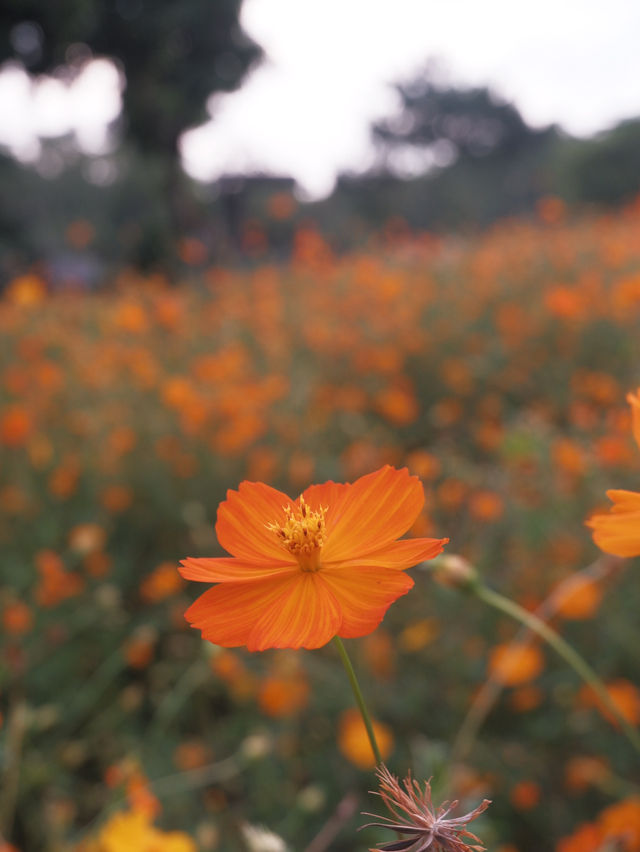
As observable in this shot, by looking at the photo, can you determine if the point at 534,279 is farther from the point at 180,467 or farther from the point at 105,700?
the point at 105,700

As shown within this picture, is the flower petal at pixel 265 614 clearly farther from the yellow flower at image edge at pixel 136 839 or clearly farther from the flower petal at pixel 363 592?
the yellow flower at image edge at pixel 136 839

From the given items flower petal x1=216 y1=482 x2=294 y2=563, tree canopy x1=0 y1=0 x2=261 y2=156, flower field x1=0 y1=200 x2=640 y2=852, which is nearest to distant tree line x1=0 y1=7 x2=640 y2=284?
tree canopy x1=0 y1=0 x2=261 y2=156

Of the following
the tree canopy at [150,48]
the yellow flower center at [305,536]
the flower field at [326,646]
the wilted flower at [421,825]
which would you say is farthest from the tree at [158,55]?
the wilted flower at [421,825]

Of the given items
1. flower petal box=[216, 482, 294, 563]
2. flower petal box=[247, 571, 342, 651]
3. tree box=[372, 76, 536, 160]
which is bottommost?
flower petal box=[247, 571, 342, 651]

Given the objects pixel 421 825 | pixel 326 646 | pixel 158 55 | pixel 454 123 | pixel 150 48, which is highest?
pixel 454 123

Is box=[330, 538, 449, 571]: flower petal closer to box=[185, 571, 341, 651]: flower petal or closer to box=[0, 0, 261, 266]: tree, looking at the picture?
box=[185, 571, 341, 651]: flower petal

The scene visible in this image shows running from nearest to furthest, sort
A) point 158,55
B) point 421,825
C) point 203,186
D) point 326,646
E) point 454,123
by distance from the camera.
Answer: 1. point 421,825
2. point 326,646
3. point 158,55
4. point 203,186
5. point 454,123

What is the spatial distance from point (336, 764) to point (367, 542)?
1.10 m

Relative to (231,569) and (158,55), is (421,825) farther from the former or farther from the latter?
(158,55)

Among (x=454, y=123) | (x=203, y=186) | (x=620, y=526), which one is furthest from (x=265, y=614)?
(x=454, y=123)

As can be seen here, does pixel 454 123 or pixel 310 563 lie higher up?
pixel 454 123

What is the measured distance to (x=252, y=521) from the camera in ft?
1.06

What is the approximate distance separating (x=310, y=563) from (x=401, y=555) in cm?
5

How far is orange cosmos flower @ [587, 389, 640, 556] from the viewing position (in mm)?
274
